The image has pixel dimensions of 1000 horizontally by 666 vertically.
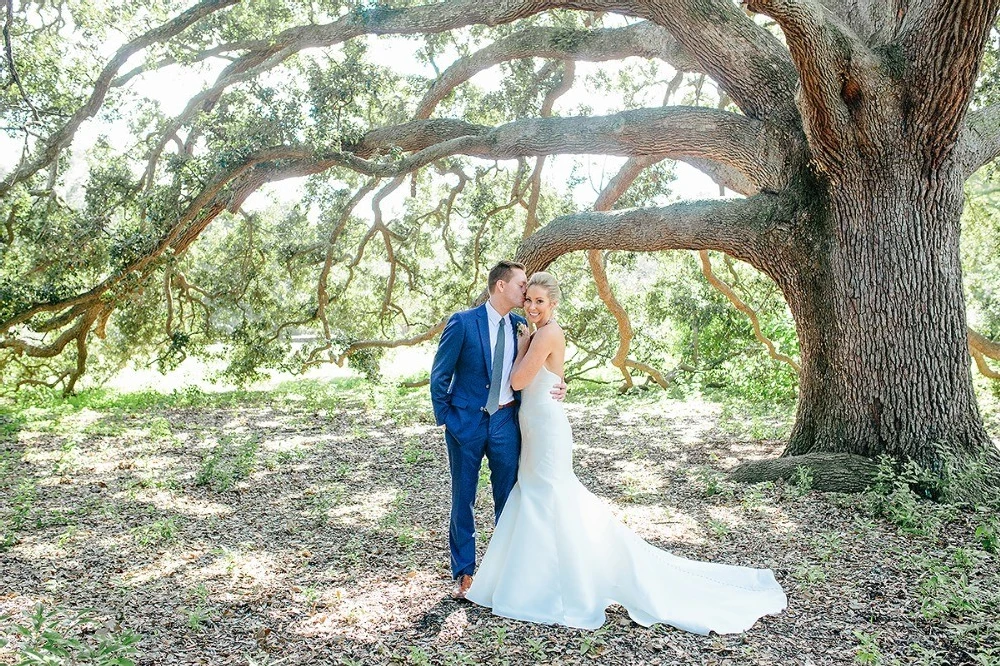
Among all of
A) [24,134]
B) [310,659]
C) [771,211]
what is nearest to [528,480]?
[310,659]

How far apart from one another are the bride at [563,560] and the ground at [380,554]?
4.8 inches

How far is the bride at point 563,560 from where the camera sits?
411 centimetres

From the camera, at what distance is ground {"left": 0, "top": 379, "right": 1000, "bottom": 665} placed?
12.3ft

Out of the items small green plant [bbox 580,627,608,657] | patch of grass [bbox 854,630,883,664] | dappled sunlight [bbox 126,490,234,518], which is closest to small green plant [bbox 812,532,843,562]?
patch of grass [bbox 854,630,883,664]

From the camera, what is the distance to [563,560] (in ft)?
13.8

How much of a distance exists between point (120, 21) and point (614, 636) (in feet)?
33.5

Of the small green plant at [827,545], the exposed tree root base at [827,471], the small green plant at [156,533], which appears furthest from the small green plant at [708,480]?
the small green plant at [156,533]

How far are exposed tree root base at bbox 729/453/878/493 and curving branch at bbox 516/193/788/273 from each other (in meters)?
1.79

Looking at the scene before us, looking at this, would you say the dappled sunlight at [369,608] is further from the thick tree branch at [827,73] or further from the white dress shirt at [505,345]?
the thick tree branch at [827,73]

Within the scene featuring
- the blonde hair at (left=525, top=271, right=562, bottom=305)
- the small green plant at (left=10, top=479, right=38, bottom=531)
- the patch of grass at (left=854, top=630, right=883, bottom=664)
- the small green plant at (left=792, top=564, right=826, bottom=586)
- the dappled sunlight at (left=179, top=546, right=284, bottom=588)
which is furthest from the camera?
the small green plant at (left=10, top=479, right=38, bottom=531)

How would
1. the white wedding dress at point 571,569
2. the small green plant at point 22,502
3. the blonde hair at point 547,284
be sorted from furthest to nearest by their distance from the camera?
the small green plant at point 22,502, the blonde hair at point 547,284, the white wedding dress at point 571,569

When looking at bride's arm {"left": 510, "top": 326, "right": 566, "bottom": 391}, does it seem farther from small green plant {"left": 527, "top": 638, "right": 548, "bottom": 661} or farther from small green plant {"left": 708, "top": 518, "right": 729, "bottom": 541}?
small green plant {"left": 708, "top": 518, "right": 729, "bottom": 541}

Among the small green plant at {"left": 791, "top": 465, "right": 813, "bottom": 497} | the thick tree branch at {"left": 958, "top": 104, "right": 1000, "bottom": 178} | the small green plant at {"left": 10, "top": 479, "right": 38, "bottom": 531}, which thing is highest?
the thick tree branch at {"left": 958, "top": 104, "right": 1000, "bottom": 178}

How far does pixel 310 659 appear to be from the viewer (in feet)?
11.9
